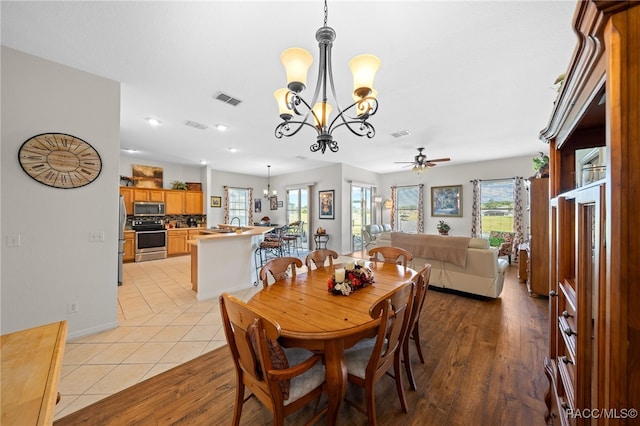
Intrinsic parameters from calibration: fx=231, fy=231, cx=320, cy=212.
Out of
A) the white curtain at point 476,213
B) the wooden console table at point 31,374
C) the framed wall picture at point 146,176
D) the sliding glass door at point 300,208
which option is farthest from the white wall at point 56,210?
the white curtain at point 476,213

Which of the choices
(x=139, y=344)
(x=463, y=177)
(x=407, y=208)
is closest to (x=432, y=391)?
(x=139, y=344)

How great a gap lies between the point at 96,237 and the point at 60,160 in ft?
2.85

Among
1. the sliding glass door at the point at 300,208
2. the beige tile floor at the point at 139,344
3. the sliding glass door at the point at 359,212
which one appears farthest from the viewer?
the sliding glass door at the point at 300,208

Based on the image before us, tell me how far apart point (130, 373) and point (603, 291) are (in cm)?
310

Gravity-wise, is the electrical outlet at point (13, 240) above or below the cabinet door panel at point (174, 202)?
below

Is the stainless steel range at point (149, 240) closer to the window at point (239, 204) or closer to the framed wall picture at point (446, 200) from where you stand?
the window at point (239, 204)

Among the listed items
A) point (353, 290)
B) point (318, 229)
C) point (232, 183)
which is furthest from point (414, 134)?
point (232, 183)

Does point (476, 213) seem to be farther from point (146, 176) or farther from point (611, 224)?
point (146, 176)

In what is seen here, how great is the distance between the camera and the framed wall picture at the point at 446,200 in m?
7.25

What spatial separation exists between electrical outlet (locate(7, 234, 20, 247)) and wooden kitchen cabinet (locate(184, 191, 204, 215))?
5.35m

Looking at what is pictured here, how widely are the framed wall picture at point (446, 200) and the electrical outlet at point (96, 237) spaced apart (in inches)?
319

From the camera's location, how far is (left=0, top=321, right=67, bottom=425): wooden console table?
0.68 meters

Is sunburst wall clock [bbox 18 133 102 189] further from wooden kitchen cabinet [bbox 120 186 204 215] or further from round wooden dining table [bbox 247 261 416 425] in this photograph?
wooden kitchen cabinet [bbox 120 186 204 215]

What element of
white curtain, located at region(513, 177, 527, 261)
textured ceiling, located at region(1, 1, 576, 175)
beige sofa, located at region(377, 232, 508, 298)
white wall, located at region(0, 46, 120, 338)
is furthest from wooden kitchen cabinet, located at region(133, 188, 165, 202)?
white curtain, located at region(513, 177, 527, 261)
